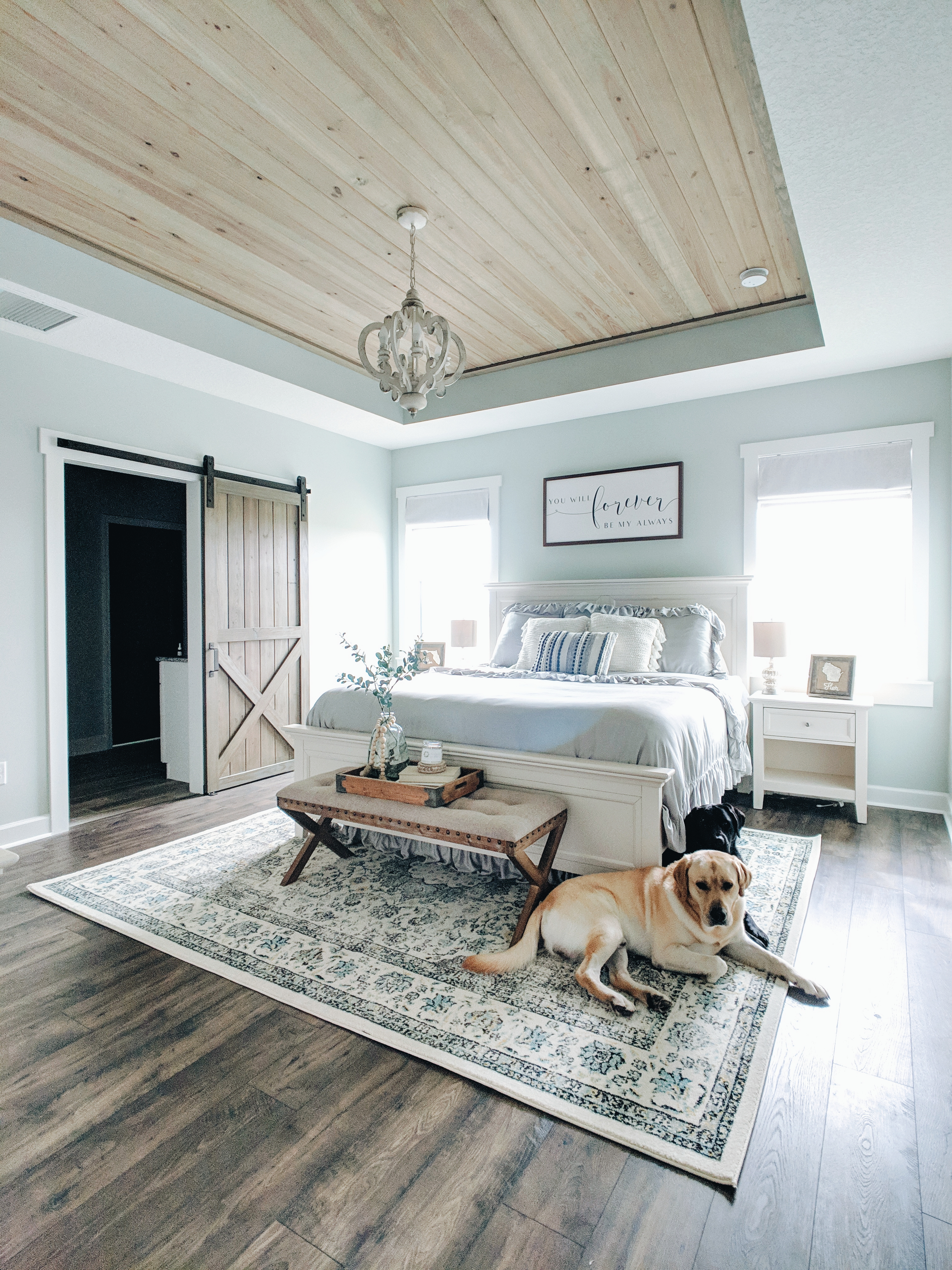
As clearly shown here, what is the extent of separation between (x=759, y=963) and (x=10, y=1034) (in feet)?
7.30

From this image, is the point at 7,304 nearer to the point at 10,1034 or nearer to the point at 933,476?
the point at 10,1034

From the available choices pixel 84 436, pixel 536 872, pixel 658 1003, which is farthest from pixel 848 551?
pixel 84 436

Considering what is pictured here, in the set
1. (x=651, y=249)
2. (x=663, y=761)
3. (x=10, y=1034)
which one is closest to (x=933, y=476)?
(x=651, y=249)

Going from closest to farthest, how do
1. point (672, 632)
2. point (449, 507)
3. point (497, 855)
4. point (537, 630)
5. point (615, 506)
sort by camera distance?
point (497, 855) → point (672, 632) → point (537, 630) → point (615, 506) → point (449, 507)

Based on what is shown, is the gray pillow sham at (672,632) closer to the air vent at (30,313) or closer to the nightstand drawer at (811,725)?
the nightstand drawer at (811,725)

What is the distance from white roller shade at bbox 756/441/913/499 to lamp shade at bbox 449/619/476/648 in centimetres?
225

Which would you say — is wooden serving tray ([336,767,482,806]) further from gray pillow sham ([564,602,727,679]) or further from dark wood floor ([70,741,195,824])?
dark wood floor ([70,741,195,824])

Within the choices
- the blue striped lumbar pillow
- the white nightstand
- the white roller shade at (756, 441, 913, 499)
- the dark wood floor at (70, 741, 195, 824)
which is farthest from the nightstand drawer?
the dark wood floor at (70, 741, 195, 824)

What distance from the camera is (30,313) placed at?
3250mm

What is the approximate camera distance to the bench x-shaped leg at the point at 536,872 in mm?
2408

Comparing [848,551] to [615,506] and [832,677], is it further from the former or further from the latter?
[615,506]

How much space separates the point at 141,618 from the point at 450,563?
2.95m

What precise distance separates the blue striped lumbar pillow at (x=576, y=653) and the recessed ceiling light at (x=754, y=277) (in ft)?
6.43

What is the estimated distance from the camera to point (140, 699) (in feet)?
20.8
